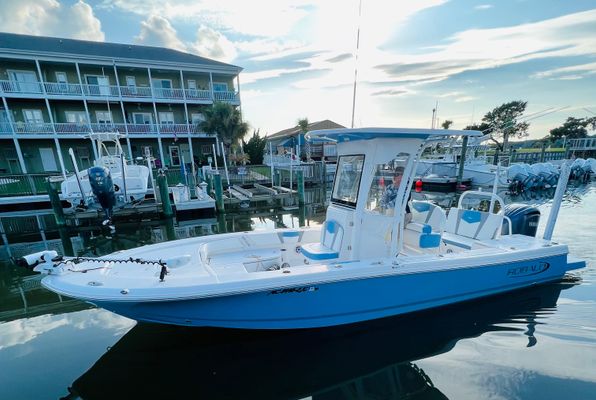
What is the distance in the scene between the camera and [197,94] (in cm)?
2183

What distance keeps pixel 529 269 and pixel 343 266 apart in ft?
11.2

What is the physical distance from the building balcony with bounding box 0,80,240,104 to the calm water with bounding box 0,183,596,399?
19.6m

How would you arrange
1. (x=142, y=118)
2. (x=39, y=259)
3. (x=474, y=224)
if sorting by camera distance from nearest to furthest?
1. (x=39, y=259)
2. (x=474, y=224)
3. (x=142, y=118)

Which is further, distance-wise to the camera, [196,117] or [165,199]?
[196,117]

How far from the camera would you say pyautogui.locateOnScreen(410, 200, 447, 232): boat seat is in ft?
14.9

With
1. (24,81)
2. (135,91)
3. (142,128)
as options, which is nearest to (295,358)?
(142,128)

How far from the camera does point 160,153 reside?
69.2 feet

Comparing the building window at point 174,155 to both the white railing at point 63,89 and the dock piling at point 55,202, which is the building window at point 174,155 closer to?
the white railing at point 63,89

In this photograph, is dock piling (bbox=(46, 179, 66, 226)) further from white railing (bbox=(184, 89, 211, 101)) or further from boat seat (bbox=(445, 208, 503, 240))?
white railing (bbox=(184, 89, 211, 101))

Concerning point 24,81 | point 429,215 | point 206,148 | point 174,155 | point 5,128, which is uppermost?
point 24,81

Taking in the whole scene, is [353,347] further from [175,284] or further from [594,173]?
[594,173]

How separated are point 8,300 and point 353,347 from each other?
20.7 ft

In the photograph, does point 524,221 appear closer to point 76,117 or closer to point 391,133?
point 391,133

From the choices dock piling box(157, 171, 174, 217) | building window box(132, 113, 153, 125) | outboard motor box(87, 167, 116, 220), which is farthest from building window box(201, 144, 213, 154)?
outboard motor box(87, 167, 116, 220)
